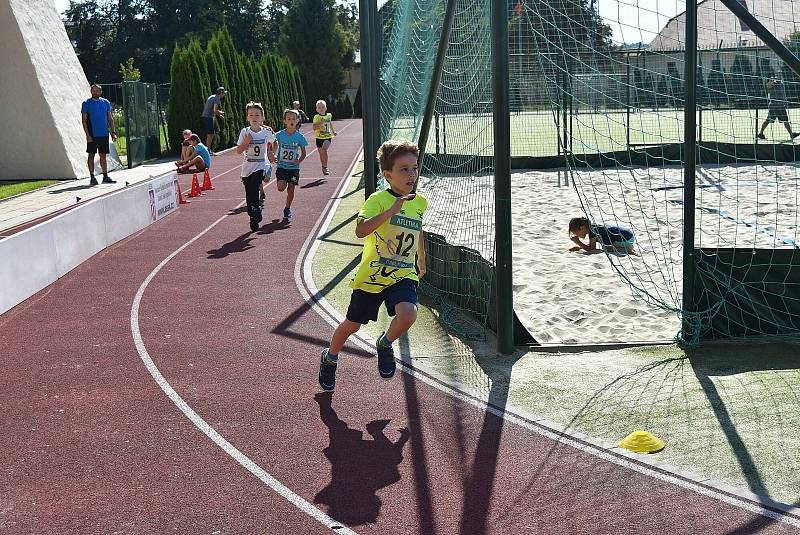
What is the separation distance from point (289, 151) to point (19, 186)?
9.46 meters

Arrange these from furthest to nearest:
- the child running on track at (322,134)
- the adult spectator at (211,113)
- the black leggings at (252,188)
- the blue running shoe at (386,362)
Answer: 1. the adult spectator at (211,113)
2. the child running on track at (322,134)
3. the black leggings at (252,188)
4. the blue running shoe at (386,362)

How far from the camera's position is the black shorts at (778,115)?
66.0ft

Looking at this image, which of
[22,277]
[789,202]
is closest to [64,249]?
[22,277]

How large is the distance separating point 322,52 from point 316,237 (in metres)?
67.1

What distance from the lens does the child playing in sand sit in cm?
1145

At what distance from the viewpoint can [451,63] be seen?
36.7 feet

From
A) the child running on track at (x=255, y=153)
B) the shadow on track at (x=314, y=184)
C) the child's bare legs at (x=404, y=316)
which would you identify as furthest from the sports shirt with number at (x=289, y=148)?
the child's bare legs at (x=404, y=316)

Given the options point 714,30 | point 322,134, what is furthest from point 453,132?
point 322,134

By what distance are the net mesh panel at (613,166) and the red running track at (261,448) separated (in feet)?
7.24

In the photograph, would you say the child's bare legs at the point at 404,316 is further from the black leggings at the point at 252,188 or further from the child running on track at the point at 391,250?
the black leggings at the point at 252,188

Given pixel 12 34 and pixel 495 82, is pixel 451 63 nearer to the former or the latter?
pixel 495 82

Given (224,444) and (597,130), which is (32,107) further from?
(224,444)

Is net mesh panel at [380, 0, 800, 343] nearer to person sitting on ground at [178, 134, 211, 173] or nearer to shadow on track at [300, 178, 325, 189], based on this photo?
shadow on track at [300, 178, 325, 189]

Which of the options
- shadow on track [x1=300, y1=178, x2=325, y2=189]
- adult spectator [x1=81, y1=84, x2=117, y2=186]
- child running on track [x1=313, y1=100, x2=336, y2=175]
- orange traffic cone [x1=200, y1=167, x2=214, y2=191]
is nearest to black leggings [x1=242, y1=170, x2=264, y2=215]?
orange traffic cone [x1=200, y1=167, x2=214, y2=191]
